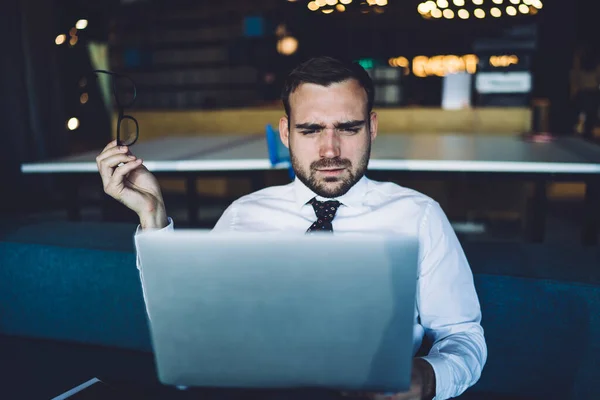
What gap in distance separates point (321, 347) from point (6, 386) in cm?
108

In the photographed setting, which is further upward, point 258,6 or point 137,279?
point 258,6

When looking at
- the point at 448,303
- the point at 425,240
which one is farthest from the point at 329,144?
the point at 448,303

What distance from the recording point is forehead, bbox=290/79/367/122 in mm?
1292

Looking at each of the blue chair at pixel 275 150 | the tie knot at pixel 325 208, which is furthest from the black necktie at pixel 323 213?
the blue chair at pixel 275 150

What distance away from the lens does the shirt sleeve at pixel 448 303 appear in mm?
1052

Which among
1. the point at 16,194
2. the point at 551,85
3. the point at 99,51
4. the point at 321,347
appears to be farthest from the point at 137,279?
the point at 99,51

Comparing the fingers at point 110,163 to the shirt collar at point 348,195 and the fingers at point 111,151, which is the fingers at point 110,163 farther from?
the shirt collar at point 348,195

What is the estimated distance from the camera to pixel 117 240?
65.7 inches

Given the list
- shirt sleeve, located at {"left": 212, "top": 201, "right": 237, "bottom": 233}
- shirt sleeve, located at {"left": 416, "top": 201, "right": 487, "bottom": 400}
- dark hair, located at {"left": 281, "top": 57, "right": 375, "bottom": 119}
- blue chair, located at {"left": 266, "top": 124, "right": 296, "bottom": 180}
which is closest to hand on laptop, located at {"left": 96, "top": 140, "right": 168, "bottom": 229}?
shirt sleeve, located at {"left": 212, "top": 201, "right": 237, "bottom": 233}

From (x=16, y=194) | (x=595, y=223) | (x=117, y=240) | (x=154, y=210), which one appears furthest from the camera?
(x=16, y=194)

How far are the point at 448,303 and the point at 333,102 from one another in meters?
0.56

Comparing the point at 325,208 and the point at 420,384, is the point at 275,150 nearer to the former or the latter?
the point at 325,208

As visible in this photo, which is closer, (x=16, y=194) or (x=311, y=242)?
(x=311, y=242)

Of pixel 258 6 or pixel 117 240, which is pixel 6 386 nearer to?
pixel 117 240
